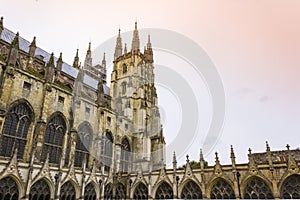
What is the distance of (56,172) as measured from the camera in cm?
2105

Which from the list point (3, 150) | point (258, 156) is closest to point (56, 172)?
point (3, 150)

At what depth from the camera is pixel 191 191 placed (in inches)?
881

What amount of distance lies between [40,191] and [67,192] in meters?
2.86

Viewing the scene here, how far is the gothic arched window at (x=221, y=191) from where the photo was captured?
20.6 metres

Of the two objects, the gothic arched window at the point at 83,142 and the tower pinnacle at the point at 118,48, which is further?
the tower pinnacle at the point at 118,48

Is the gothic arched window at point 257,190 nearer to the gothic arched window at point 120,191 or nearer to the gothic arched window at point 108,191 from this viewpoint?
the gothic arched window at point 120,191

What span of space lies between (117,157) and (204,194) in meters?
13.3

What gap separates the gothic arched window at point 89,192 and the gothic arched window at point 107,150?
417 centimetres

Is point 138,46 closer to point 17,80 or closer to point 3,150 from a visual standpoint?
point 17,80

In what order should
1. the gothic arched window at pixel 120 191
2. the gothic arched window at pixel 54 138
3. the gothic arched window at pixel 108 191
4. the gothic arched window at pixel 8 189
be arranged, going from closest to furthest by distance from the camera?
1. the gothic arched window at pixel 8 189
2. the gothic arched window at pixel 54 138
3. the gothic arched window at pixel 108 191
4. the gothic arched window at pixel 120 191

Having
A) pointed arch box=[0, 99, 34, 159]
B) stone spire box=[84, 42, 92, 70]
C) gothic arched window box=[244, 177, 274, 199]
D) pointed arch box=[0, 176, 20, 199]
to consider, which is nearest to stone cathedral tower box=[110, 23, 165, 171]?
stone spire box=[84, 42, 92, 70]

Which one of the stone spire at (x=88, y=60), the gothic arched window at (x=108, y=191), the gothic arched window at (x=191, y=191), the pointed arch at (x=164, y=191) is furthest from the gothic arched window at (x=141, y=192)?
the stone spire at (x=88, y=60)

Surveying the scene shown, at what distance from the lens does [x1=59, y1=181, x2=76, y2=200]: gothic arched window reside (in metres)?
20.9

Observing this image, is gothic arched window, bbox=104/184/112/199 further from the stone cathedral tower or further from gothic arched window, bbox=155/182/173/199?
the stone cathedral tower
